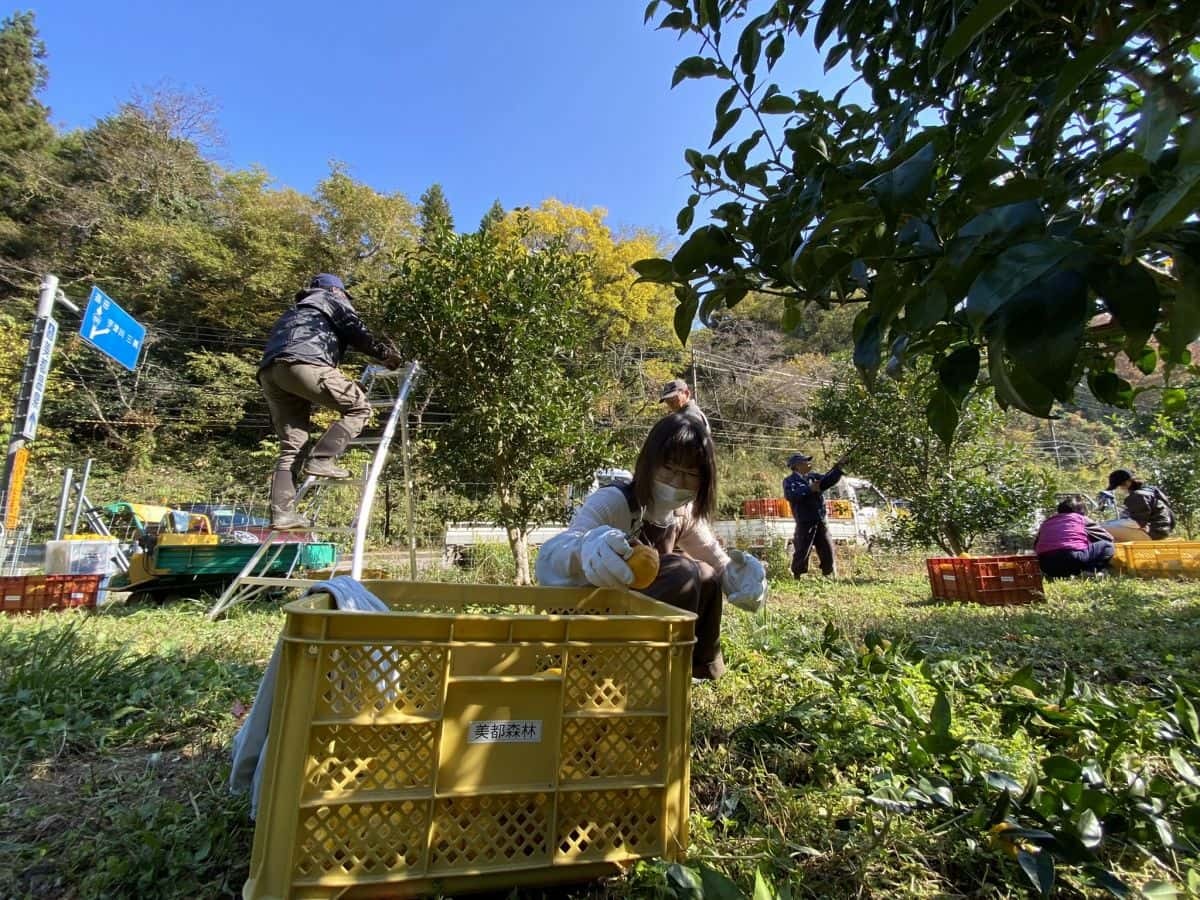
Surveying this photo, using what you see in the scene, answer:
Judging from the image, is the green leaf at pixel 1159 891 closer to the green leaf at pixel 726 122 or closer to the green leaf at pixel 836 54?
the green leaf at pixel 726 122

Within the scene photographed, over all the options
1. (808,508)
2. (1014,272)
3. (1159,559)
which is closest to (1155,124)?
(1014,272)

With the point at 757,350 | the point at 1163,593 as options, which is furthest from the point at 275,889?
the point at 757,350

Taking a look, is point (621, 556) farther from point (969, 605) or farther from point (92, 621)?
point (969, 605)

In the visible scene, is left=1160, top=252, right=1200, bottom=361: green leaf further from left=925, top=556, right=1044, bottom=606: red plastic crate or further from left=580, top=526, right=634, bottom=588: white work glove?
left=925, top=556, right=1044, bottom=606: red plastic crate

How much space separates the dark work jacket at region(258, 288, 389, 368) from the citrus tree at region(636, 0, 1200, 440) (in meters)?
2.36

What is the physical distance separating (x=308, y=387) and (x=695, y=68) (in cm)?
245

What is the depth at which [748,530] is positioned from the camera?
1031 cm

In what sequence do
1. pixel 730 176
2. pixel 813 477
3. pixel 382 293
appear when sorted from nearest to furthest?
pixel 730 176, pixel 382 293, pixel 813 477

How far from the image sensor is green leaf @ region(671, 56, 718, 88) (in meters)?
1.19

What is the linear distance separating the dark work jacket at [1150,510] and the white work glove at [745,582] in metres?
8.00

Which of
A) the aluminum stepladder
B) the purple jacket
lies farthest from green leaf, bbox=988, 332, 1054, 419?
the purple jacket

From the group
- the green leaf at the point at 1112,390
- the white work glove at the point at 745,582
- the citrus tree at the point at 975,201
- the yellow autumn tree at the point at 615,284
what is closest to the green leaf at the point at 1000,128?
the citrus tree at the point at 975,201

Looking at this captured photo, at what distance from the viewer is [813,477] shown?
6801 mm

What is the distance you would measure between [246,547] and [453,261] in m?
3.41
